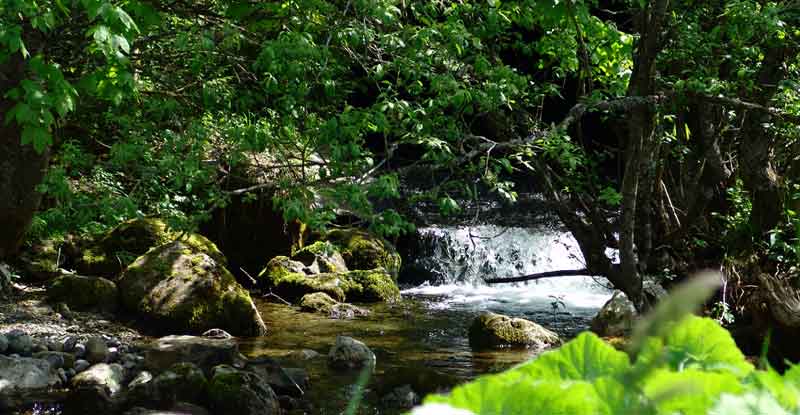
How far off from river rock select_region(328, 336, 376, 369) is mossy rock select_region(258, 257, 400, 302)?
382 cm

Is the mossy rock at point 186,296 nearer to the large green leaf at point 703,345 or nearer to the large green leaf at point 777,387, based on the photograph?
the large green leaf at point 703,345

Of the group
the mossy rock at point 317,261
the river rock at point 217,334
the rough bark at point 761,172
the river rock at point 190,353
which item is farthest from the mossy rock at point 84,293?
the rough bark at point 761,172

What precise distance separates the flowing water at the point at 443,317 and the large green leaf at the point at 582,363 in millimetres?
5621

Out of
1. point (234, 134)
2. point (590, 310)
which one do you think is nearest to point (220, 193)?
point (234, 134)

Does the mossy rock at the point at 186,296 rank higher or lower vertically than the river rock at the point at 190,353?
higher

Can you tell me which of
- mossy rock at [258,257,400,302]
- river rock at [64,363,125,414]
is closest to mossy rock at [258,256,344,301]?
mossy rock at [258,257,400,302]

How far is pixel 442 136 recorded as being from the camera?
664 cm

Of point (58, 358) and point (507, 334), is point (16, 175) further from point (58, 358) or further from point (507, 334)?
point (507, 334)

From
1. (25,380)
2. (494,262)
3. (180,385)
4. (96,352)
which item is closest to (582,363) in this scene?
(180,385)

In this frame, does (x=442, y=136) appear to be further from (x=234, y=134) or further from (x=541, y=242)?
(x=541, y=242)

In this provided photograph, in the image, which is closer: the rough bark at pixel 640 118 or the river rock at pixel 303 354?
the rough bark at pixel 640 118

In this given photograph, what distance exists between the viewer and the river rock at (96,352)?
8750 millimetres

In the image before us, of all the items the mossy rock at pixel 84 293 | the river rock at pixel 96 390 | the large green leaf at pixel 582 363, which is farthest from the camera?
the mossy rock at pixel 84 293

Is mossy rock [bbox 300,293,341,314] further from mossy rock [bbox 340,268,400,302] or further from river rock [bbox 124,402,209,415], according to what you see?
river rock [bbox 124,402,209,415]
